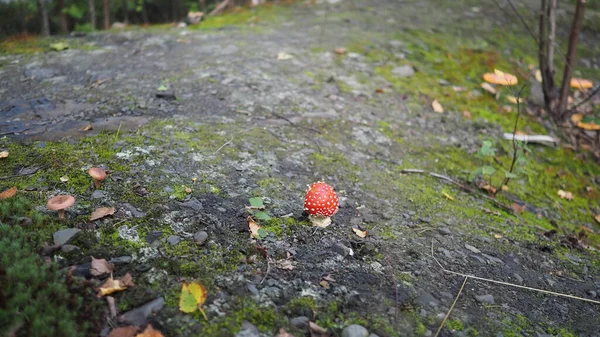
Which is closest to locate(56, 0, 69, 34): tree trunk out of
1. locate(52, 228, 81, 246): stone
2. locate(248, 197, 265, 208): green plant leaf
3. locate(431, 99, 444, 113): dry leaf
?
locate(431, 99, 444, 113): dry leaf

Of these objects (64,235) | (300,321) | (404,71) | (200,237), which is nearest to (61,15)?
(404,71)

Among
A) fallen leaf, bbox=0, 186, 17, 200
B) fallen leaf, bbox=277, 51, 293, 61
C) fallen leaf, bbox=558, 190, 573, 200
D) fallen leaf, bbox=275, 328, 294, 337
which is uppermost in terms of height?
fallen leaf, bbox=277, 51, 293, 61

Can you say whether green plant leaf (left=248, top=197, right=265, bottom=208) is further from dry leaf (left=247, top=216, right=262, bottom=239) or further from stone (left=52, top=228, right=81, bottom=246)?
stone (left=52, top=228, right=81, bottom=246)

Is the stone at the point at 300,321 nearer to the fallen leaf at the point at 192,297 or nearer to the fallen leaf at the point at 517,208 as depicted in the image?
the fallen leaf at the point at 192,297

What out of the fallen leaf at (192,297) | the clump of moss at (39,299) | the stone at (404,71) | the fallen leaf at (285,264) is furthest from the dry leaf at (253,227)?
the stone at (404,71)

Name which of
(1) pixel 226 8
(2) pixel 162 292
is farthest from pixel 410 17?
(2) pixel 162 292

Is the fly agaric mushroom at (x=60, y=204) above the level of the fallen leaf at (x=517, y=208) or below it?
above
